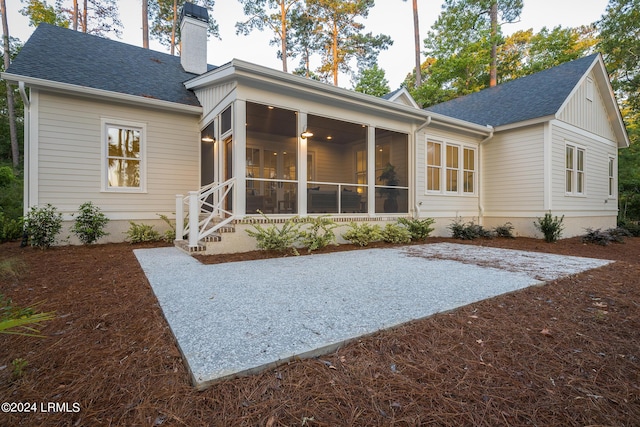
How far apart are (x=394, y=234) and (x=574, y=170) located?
698cm

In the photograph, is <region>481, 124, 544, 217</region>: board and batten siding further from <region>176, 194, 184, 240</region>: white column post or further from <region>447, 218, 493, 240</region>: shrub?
<region>176, 194, 184, 240</region>: white column post

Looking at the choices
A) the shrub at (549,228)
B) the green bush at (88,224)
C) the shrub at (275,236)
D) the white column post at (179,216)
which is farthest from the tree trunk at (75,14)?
the shrub at (549,228)

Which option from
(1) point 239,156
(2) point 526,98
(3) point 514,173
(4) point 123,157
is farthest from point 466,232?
(4) point 123,157

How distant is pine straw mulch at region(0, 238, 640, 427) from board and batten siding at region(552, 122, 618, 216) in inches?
302

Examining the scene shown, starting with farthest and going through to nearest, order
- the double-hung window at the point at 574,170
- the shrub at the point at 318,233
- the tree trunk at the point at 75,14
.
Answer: the tree trunk at the point at 75,14, the double-hung window at the point at 574,170, the shrub at the point at 318,233

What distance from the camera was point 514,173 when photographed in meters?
9.09

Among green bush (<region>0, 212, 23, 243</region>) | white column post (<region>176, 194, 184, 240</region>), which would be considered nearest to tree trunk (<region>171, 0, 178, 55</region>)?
green bush (<region>0, 212, 23, 243</region>)

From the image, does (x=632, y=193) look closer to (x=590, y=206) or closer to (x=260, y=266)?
(x=590, y=206)

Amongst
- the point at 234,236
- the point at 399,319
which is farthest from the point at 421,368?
the point at 234,236

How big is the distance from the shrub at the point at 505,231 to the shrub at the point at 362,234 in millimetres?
4551

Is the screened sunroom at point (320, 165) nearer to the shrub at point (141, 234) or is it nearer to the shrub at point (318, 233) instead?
the shrub at point (318, 233)

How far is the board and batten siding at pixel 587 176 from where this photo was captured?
8.68 metres

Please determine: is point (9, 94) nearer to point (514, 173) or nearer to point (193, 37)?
point (193, 37)

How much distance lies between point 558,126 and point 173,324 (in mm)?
10843
